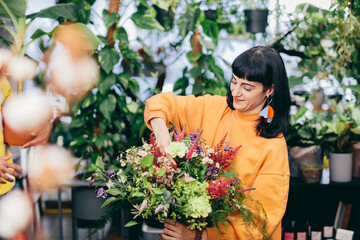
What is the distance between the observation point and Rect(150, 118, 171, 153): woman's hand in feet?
3.60

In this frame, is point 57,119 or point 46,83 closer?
point 46,83

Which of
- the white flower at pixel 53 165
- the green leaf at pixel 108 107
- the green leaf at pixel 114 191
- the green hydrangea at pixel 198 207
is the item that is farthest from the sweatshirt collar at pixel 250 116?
the white flower at pixel 53 165

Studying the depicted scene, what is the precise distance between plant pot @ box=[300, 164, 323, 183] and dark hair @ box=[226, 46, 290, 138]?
2.59 feet

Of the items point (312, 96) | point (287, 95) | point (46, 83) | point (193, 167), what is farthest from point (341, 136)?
point (46, 83)

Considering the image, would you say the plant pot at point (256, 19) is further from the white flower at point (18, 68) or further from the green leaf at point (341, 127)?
the white flower at point (18, 68)

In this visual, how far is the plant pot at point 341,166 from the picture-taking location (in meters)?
1.89

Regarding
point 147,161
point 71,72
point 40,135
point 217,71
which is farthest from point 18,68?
point 217,71

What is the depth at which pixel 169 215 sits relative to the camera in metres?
0.98

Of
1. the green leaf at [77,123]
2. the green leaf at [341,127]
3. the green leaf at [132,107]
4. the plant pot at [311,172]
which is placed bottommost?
the plant pot at [311,172]

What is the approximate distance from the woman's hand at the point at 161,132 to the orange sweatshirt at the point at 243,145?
23 mm

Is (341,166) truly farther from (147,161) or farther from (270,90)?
(147,161)

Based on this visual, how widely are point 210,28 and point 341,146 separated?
1.04m

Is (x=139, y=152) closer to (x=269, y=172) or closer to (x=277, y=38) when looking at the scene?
(x=269, y=172)

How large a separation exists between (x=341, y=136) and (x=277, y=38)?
30.8 inches
